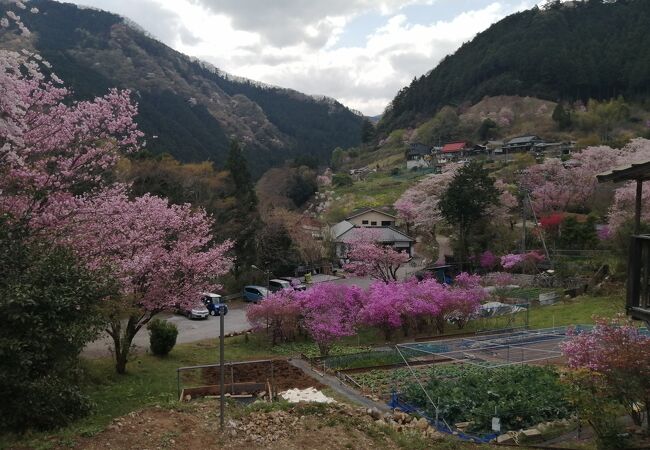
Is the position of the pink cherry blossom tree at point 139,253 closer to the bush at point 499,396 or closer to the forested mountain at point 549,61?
the bush at point 499,396

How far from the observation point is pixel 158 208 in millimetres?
15844

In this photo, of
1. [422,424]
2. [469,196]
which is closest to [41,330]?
[422,424]

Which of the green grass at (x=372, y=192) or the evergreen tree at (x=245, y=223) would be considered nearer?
the evergreen tree at (x=245, y=223)

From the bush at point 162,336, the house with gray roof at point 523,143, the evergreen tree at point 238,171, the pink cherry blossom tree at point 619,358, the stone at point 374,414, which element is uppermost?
the house with gray roof at point 523,143

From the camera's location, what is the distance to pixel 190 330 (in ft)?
75.4

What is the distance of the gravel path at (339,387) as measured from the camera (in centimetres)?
1206

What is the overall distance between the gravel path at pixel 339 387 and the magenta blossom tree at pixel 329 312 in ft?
3.91

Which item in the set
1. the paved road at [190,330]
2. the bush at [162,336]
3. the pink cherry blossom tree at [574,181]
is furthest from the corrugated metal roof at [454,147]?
the bush at [162,336]

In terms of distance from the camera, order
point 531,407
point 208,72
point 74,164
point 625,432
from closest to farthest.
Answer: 1. point 625,432
2. point 531,407
3. point 74,164
4. point 208,72

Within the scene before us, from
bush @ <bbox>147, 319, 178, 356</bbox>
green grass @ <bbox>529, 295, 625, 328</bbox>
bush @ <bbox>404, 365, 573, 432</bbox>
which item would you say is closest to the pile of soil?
bush @ <bbox>147, 319, 178, 356</bbox>

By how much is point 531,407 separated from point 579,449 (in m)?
1.88

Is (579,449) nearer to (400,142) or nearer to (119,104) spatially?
(119,104)

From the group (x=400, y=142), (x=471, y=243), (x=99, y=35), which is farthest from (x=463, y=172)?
(x=99, y=35)

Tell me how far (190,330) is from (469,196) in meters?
19.2
